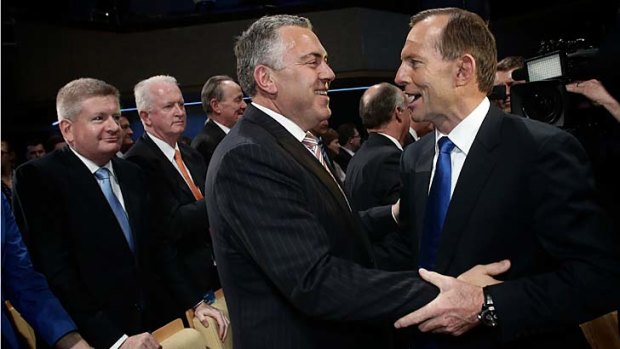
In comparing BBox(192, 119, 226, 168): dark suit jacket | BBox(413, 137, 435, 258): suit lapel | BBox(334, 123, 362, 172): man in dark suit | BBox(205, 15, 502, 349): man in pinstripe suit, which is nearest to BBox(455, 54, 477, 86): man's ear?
BBox(413, 137, 435, 258): suit lapel

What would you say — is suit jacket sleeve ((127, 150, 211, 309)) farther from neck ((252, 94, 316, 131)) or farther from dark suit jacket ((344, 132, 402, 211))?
neck ((252, 94, 316, 131))

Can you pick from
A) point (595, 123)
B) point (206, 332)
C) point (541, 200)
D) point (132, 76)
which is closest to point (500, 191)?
point (541, 200)

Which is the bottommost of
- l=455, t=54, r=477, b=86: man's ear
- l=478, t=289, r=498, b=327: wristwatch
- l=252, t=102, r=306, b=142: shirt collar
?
l=478, t=289, r=498, b=327: wristwatch

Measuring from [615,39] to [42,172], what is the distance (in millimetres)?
2023

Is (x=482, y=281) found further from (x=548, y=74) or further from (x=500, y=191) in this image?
(x=548, y=74)

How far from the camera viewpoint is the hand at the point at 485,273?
154 centimetres

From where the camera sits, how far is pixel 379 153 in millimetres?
3426

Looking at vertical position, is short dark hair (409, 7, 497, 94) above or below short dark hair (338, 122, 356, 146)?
above

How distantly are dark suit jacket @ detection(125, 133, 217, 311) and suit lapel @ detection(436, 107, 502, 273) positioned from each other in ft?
5.27

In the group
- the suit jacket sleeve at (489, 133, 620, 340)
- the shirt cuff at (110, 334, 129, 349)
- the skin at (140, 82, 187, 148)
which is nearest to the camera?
the suit jacket sleeve at (489, 133, 620, 340)

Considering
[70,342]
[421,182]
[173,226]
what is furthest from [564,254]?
[173,226]

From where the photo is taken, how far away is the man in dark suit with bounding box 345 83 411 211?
333 centimetres

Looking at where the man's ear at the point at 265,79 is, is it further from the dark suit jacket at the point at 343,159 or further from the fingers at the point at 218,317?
the dark suit jacket at the point at 343,159

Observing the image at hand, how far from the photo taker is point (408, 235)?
2.06 m
